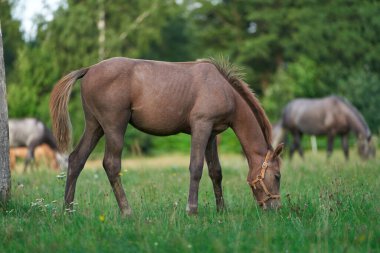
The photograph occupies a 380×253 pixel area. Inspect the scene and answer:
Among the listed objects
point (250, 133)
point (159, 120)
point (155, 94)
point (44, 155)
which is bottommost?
point (44, 155)

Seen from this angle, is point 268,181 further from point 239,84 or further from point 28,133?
point 28,133

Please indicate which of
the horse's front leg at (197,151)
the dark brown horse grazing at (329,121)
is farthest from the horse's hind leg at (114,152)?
the dark brown horse grazing at (329,121)

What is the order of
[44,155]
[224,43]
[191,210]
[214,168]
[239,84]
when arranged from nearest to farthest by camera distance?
[191,210] → [239,84] → [214,168] → [44,155] → [224,43]

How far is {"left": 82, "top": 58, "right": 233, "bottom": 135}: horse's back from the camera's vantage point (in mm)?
5898

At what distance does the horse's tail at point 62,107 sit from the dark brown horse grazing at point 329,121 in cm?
1130

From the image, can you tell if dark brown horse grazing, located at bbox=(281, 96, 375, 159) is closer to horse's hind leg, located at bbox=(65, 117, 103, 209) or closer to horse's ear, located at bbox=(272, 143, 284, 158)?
horse's ear, located at bbox=(272, 143, 284, 158)

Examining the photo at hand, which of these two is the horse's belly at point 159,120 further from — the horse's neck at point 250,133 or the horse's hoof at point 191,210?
the horse's hoof at point 191,210

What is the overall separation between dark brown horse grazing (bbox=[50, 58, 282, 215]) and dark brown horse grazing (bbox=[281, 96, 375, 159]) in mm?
10222

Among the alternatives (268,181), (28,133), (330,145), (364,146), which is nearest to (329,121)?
(330,145)

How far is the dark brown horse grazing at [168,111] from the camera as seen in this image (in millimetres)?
5863

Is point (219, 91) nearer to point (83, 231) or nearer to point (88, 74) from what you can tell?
point (88, 74)

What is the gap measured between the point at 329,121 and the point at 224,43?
83.1 ft

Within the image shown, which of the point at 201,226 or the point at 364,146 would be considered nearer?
the point at 201,226

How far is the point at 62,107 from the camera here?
20.3 ft
